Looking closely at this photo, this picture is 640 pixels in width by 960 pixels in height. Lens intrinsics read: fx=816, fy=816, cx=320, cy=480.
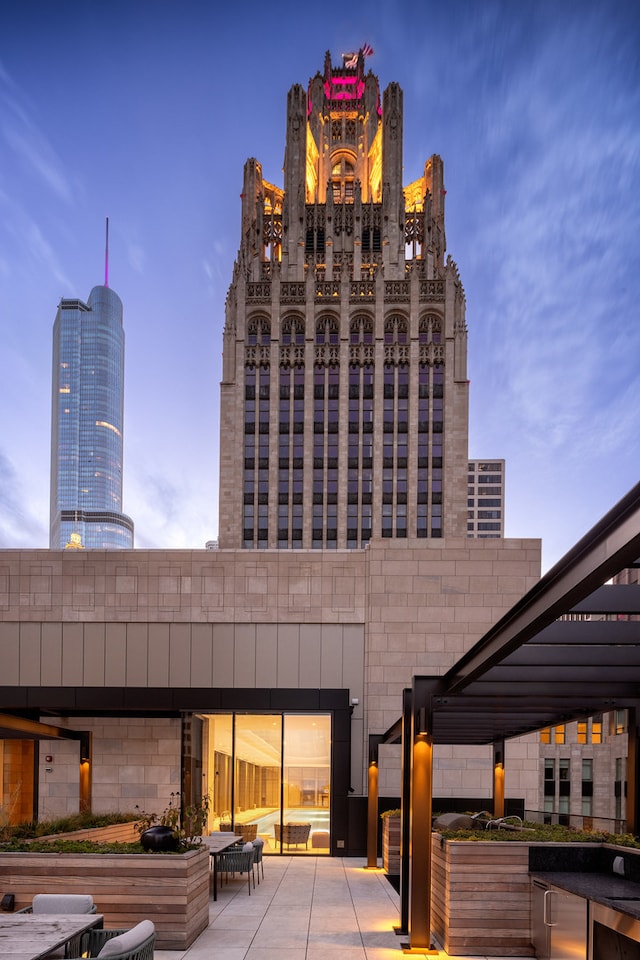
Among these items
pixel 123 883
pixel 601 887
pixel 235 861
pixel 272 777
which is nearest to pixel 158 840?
pixel 123 883

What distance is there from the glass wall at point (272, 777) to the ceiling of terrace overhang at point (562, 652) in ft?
22.1

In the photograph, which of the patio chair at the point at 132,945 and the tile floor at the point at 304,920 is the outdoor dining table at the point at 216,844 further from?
the patio chair at the point at 132,945

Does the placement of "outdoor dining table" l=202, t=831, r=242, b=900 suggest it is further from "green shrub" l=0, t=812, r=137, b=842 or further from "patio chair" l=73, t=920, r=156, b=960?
"patio chair" l=73, t=920, r=156, b=960

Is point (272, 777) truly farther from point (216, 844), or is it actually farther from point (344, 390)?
point (344, 390)

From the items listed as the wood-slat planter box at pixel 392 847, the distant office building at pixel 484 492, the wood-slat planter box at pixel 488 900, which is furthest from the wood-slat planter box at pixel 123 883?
the distant office building at pixel 484 492

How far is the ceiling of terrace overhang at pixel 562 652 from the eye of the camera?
4250 millimetres

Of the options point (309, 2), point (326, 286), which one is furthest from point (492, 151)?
point (326, 286)

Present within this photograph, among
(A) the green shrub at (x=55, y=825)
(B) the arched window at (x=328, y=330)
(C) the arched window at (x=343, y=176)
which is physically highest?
(C) the arched window at (x=343, y=176)

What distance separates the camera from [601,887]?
25.9ft

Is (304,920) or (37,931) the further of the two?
(304,920)

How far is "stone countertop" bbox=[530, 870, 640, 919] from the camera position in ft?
22.0

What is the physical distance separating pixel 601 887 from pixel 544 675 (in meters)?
2.03

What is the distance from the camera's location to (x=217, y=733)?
19766mm

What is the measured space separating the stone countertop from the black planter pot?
14.6 ft
